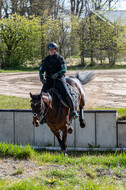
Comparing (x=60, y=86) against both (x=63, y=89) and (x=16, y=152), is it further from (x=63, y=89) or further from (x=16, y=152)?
(x=16, y=152)

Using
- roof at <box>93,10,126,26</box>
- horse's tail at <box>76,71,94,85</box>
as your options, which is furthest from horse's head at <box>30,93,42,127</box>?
roof at <box>93,10,126,26</box>

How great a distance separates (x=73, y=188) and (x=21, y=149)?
2.24 metres

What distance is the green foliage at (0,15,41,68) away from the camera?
30438mm

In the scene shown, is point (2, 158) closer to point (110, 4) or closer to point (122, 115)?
point (122, 115)

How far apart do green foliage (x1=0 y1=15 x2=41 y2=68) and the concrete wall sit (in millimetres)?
22087

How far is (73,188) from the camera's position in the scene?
162 inches

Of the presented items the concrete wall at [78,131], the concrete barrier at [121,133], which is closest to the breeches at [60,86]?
the concrete wall at [78,131]

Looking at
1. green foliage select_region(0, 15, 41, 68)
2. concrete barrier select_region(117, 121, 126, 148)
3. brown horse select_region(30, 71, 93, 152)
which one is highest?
green foliage select_region(0, 15, 41, 68)

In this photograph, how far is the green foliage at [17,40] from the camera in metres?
30.4

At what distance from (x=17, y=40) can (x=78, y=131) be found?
2310 centimetres

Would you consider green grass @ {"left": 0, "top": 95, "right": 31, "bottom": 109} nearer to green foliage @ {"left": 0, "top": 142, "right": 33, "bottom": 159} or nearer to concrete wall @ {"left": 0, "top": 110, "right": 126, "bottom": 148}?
concrete wall @ {"left": 0, "top": 110, "right": 126, "bottom": 148}

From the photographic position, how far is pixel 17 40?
101 feet

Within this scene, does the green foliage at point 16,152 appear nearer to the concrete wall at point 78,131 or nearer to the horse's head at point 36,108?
the horse's head at point 36,108

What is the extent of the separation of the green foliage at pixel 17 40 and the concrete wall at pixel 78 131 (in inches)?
870
